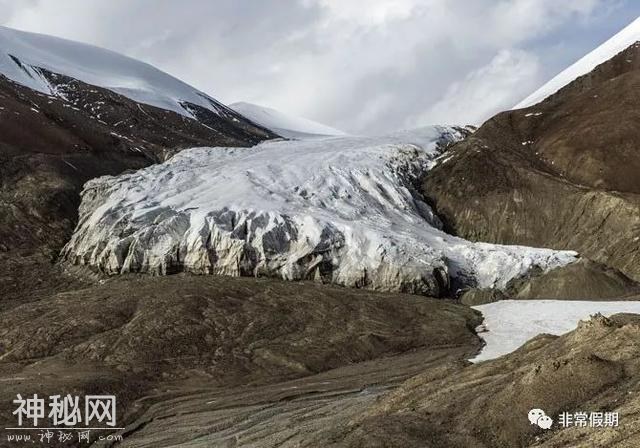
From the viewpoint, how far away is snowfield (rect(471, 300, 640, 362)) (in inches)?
1553

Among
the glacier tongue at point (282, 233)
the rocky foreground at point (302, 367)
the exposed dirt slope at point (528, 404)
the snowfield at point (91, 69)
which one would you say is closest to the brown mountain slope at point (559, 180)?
the glacier tongue at point (282, 233)

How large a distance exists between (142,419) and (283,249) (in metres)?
25.1

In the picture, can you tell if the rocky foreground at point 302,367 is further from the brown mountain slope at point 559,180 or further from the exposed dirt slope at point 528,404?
the brown mountain slope at point 559,180

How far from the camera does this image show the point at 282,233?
52312 mm

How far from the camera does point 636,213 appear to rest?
5906 cm

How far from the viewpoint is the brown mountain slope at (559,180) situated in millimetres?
60531

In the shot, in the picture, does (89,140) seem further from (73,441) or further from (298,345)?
(73,441)

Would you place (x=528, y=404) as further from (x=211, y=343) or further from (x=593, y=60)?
(x=593, y=60)

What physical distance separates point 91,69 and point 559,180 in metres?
135

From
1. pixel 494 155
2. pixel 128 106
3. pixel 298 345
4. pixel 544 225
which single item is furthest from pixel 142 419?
pixel 128 106

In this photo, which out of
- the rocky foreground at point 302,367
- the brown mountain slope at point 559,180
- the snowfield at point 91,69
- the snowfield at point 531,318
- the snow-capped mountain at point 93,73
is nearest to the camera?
the rocky foreground at point 302,367

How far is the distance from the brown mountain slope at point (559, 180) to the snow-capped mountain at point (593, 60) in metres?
→ 28.0

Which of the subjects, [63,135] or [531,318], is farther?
[63,135]

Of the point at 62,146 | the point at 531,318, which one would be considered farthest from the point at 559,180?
the point at 62,146
